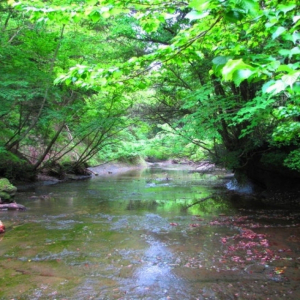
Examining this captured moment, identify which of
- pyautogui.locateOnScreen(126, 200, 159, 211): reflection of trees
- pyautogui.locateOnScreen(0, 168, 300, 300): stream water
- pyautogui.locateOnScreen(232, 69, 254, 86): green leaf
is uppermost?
pyautogui.locateOnScreen(232, 69, 254, 86): green leaf

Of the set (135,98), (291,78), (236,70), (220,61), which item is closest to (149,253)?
(220,61)

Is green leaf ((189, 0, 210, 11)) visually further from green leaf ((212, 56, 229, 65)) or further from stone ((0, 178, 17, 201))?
stone ((0, 178, 17, 201))

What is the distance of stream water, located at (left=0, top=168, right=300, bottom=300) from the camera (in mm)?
4180

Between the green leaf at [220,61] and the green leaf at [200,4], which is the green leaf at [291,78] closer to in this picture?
the green leaf at [220,61]

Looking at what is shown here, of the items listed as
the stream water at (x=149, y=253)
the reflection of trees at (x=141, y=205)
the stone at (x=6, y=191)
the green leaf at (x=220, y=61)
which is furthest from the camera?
the reflection of trees at (x=141, y=205)

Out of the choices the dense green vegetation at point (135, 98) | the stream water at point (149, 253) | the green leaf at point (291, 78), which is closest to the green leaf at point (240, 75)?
the green leaf at point (291, 78)

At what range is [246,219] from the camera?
27.7 ft

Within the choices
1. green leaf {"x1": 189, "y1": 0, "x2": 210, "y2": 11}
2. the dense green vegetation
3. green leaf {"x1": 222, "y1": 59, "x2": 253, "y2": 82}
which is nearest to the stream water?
the dense green vegetation

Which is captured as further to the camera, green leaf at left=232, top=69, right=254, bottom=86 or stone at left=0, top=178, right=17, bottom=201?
stone at left=0, top=178, right=17, bottom=201

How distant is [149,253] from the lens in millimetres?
5688

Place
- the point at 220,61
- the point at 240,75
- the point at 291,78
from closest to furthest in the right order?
the point at 291,78, the point at 240,75, the point at 220,61

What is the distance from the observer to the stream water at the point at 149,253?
13.7 feet

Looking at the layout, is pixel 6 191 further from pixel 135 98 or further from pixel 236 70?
pixel 236 70

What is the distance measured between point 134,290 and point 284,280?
231cm
